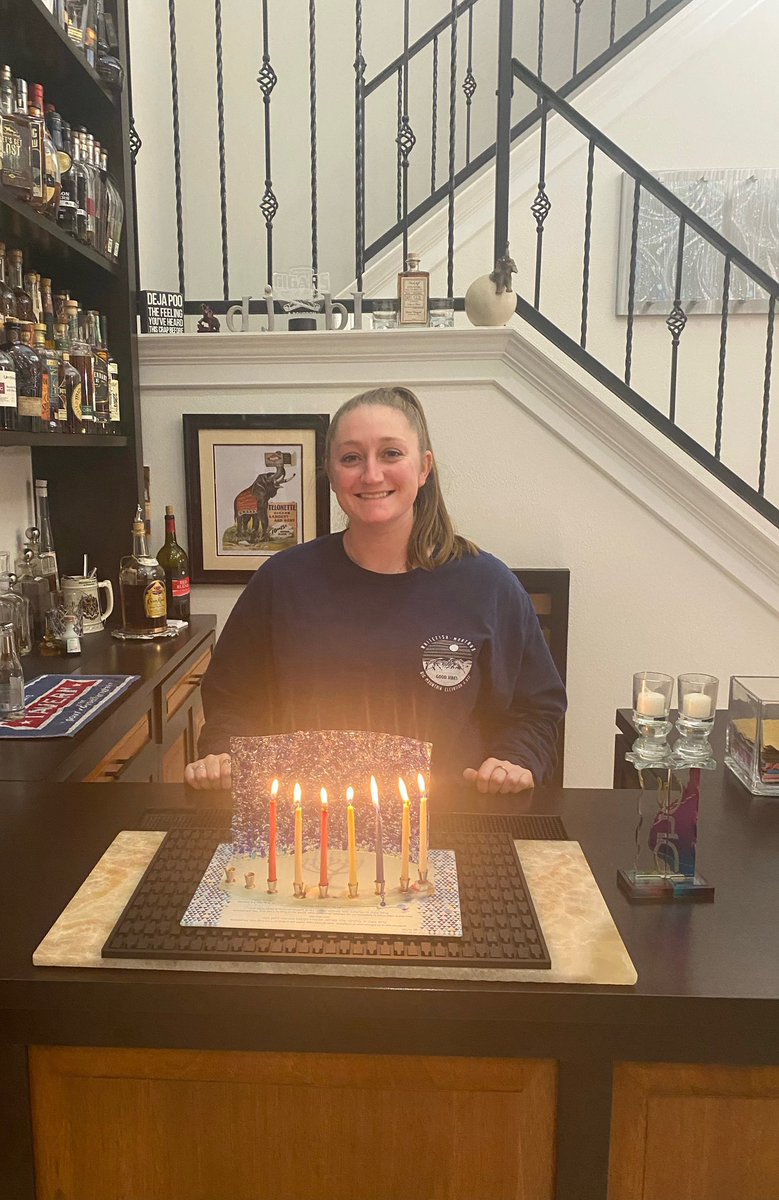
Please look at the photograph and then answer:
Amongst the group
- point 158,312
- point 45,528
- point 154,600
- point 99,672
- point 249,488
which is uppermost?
point 158,312

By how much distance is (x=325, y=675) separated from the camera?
174 centimetres

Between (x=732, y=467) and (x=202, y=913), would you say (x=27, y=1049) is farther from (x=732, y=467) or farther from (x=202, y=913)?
(x=732, y=467)

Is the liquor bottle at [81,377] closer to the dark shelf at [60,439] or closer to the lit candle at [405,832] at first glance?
the dark shelf at [60,439]

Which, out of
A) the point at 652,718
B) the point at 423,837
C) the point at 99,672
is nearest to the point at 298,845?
the point at 423,837

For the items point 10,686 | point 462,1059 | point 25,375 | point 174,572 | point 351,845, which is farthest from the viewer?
point 174,572

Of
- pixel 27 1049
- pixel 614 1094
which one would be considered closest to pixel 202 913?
pixel 27 1049

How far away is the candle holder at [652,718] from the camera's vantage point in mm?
1082

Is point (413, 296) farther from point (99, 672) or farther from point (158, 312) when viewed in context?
point (99, 672)

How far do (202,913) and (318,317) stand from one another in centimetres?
271

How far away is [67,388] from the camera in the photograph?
2.55 m

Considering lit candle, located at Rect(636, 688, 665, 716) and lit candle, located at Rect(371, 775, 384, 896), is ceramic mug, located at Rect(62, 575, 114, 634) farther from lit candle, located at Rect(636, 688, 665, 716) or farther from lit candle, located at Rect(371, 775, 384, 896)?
lit candle, located at Rect(636, 688, 665, 716)

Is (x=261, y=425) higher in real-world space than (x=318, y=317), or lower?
lower

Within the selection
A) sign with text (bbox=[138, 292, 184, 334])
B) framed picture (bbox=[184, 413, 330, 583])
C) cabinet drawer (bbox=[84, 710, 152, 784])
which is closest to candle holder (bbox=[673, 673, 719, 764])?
cabinet drawer (bbox=[84, 710, 152, 784])

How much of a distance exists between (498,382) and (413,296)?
400 mm
